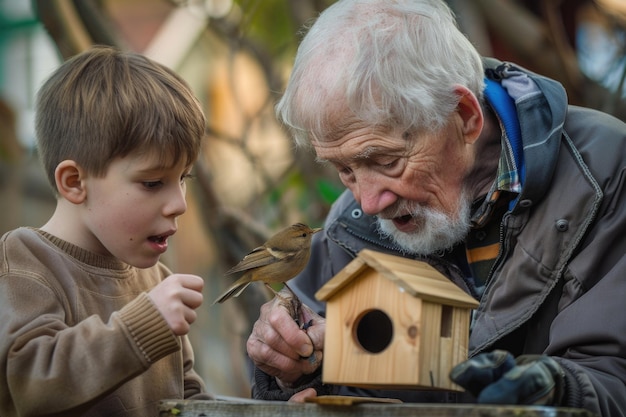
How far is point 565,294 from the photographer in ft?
10.9

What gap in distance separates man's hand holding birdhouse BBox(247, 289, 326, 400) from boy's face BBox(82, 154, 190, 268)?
51cm

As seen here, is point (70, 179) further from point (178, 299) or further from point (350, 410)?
point (350, 410)

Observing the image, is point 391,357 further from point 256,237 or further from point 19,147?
point 19,147

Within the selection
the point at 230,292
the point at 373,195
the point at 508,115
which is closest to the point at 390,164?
the point at 373,195

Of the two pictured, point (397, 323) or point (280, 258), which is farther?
point (280, 258)

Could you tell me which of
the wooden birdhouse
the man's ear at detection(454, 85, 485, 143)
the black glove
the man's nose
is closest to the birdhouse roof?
the wooden birdhouse

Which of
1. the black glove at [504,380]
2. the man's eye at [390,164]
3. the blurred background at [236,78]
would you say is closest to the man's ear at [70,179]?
the blurred background at [236,78]

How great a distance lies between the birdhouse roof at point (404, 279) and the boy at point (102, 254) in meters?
0.45

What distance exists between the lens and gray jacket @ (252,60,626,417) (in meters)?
3.11

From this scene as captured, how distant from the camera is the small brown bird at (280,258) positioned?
11.7 ft

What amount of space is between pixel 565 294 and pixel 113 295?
158 cm

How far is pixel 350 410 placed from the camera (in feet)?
8.21

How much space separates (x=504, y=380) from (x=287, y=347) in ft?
3.67

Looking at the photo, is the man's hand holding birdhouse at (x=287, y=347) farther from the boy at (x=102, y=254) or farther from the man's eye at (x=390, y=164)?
the man's eye at (x=390, y=164)
